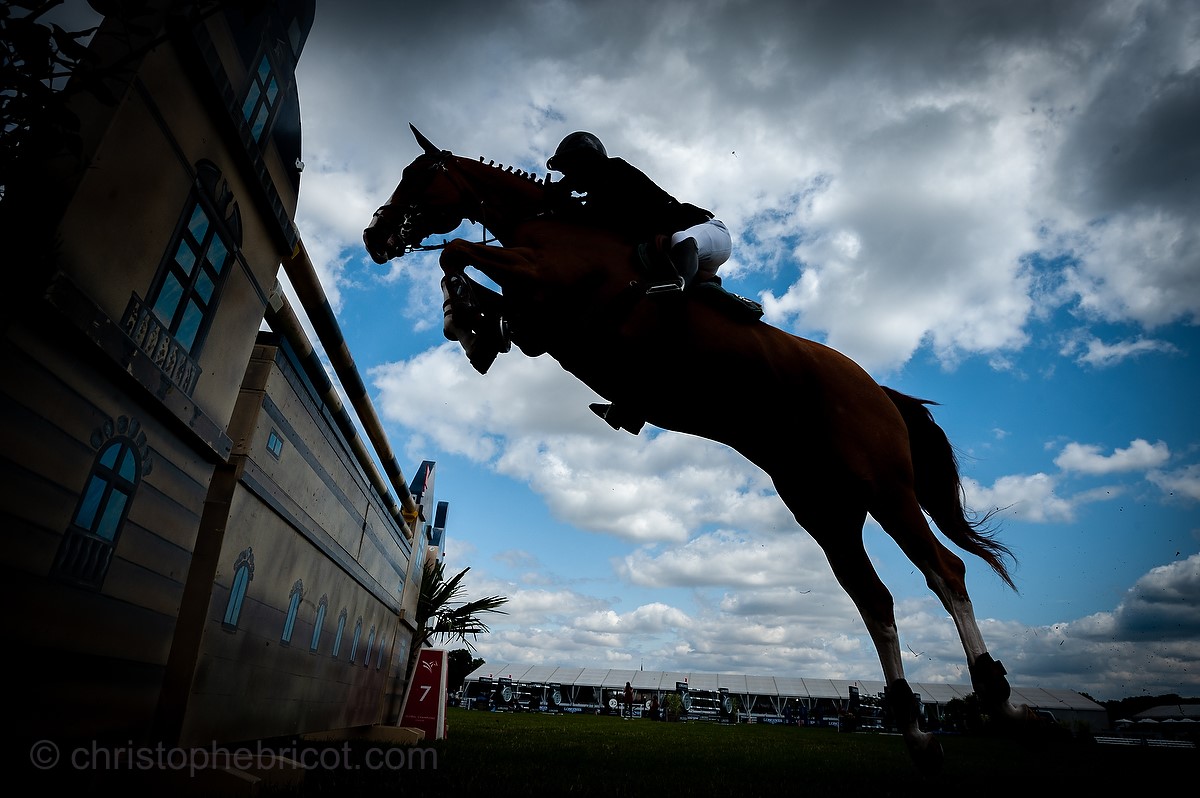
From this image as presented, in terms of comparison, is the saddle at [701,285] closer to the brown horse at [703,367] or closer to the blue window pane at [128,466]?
the brown horse at [703,367]

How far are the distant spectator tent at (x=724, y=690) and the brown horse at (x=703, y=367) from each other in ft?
97.8

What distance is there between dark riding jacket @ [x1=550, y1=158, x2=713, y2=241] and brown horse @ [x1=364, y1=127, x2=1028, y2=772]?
0.44 feet

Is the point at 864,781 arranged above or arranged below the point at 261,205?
below

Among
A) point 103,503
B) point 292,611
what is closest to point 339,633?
point 292,611

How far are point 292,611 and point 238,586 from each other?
1.30 meters

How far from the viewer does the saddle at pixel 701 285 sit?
12.0 feet

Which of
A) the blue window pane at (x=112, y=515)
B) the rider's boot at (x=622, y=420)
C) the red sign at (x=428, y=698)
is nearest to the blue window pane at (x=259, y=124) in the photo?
the blue window pane at (x=112, y=515)

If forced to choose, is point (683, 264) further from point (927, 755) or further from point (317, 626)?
point (317, 626)

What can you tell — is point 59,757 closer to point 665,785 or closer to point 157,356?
point 157,356

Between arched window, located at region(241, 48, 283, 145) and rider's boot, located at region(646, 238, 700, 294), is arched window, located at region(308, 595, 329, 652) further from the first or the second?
rider's boot, located at region(646, 238, 700, 294)

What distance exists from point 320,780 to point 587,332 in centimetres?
269

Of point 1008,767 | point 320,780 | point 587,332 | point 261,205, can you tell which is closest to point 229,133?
point 261,205

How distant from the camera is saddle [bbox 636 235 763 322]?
3.64 meters

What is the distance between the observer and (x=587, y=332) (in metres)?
3.39
